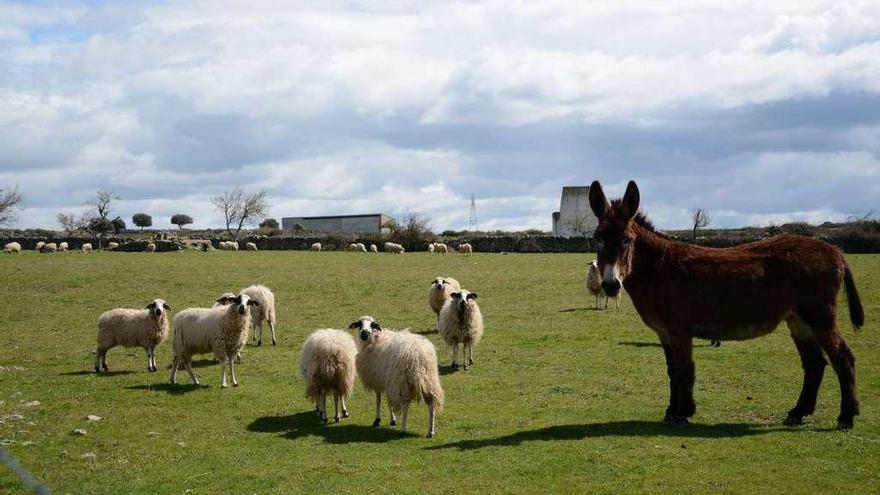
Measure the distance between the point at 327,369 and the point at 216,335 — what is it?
193 inches

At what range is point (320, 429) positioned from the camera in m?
13.3

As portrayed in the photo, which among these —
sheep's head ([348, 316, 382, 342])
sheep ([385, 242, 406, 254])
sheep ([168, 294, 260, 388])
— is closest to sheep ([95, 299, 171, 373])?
sheep ([168, 294, 260, 388])

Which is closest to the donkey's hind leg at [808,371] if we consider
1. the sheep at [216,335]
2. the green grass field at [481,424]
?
the green grass field at [481,424]

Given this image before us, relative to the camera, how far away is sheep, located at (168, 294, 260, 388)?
57.6 feet

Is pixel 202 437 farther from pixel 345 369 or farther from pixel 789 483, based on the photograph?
pixel 789 483

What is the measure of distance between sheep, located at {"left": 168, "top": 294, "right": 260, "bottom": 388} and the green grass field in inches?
27.7

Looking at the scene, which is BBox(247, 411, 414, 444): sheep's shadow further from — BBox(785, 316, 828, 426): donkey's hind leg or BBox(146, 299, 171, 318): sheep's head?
BBox(146, 299, 171, 318): sheep's head

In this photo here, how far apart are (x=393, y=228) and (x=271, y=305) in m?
60.3

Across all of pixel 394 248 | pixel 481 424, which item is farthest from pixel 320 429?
pixel 394 248

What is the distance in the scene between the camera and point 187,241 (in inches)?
2985

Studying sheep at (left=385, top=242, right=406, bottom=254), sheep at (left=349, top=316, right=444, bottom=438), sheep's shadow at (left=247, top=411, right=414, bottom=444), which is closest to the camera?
sheep at (left=349, top=316, right=444, bottom=438)

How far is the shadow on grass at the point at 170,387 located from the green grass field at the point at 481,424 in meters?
0.06

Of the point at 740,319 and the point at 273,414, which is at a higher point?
the point at 740,319

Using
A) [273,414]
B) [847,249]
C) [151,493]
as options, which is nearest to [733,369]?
[273,414]
